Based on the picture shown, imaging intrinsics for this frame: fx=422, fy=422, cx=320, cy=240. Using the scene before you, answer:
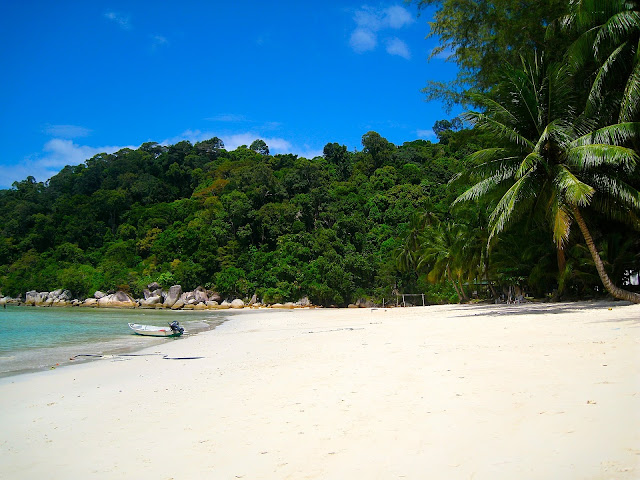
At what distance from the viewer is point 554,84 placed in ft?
40.2

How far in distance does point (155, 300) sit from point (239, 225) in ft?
41.8

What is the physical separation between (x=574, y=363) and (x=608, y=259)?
1075cm

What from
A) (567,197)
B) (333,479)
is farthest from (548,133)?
(333,479)

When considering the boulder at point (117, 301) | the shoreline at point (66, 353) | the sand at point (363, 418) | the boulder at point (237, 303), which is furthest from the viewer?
the boulder at point (117, 301)

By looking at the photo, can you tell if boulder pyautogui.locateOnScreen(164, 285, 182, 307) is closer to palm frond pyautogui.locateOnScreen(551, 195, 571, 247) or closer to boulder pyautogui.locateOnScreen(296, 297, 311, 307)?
boulder pyautogui.locateOnScreen(296, 297, 311, 307)

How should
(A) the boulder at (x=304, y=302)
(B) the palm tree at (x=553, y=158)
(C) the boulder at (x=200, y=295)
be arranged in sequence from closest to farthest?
1. (B) the palm tree at (x=553, y=158)
2. (A) the boulder at (x=304, y=302)
3. (C) the boulder at (x=200, y=295)

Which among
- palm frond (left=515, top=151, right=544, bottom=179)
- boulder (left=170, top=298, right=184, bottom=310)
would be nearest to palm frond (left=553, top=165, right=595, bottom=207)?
palm frond (left=515, top=151, right=544, bottom=179)

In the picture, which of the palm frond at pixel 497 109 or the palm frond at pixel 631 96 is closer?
the palm frond at pixel 631 96

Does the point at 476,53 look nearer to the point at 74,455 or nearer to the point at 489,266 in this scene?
the point at 489,266

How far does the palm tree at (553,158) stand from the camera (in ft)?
36.3

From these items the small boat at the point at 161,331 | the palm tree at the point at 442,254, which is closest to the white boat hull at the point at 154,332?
the small boat at the point at 161,331

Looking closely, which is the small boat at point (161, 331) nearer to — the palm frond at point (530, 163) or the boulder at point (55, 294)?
the palm frond at point (530, 163)

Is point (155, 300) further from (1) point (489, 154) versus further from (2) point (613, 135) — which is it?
(2) point (613, 135)

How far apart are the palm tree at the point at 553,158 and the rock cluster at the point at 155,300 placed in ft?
101
